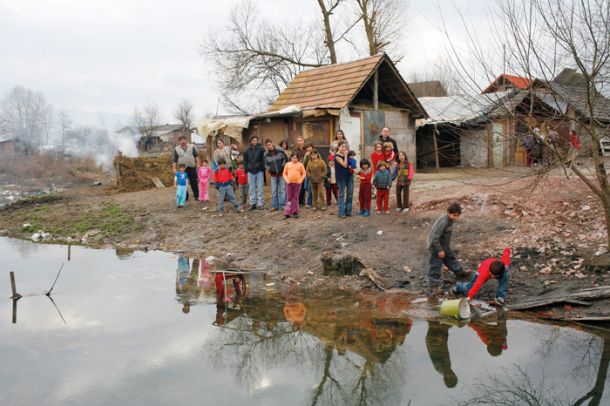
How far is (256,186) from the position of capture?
12812mm

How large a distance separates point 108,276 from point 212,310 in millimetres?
3044

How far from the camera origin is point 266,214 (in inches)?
488

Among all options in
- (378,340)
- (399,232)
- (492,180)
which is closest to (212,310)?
(378,340)

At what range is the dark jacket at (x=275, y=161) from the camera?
12.0 metres

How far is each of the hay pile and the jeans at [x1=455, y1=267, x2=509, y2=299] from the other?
15.0 m

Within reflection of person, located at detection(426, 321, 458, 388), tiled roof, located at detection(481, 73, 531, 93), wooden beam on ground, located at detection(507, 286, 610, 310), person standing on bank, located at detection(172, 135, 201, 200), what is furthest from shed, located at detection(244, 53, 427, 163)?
reflection of person, located at detection(426, 321, 458, 388)

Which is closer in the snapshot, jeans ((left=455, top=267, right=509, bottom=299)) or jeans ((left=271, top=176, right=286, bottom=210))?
jeans ((left=455, top=267, right=509, bottom=299))

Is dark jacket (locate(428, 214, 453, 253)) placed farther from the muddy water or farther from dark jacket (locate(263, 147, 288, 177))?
dark jacket (locate(263, 147, 288, 177))

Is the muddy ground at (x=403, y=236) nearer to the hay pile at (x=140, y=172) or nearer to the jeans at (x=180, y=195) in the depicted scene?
the jeans at (x=180, y=195)

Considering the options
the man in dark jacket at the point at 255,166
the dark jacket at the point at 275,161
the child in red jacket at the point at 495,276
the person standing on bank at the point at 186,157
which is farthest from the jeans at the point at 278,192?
the child in red jacket at the point at 495,276

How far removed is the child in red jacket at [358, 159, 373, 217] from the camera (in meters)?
10.6

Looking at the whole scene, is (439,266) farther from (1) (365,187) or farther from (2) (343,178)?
(2) (343,178)

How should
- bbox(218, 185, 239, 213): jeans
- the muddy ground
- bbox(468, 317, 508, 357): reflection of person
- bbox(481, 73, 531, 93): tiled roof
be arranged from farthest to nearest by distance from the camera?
bbox(218, 185, 239, 213): jeans
the muddy ground
bbox(481, 73, 531, 93): tiled roof
bbox(468, 317, 508, 357): reflection of person

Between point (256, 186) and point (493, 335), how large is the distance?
297 inches
